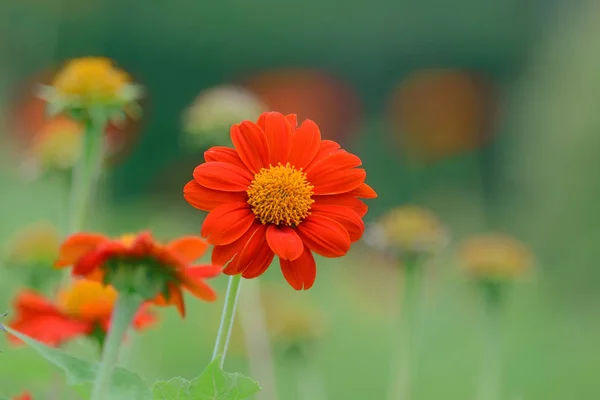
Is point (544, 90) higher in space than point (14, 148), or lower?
higher

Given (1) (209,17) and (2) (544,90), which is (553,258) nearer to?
(2) (544,90)

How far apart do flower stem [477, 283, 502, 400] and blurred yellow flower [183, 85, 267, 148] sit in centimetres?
30

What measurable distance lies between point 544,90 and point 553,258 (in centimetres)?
76

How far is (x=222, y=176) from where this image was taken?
0.43 meters

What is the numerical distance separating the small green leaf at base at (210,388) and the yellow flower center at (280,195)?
82 millimetres

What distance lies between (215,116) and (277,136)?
48 centimetres

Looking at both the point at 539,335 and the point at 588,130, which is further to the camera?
the point at 588,130

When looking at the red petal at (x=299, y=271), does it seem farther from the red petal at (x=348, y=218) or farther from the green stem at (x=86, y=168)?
the green stem at (x=86, y=168)

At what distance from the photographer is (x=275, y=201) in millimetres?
437

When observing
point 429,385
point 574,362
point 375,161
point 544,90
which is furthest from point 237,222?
point 375,161

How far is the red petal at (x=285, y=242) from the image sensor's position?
408 millimetres

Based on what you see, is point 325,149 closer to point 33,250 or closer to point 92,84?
point 92,84

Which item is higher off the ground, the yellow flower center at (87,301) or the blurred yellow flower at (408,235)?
the blurred yellow flower at (408,235)

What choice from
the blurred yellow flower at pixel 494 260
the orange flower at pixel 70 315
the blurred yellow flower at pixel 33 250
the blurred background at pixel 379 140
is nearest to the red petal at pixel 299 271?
the orange flower at pixel 70 315
